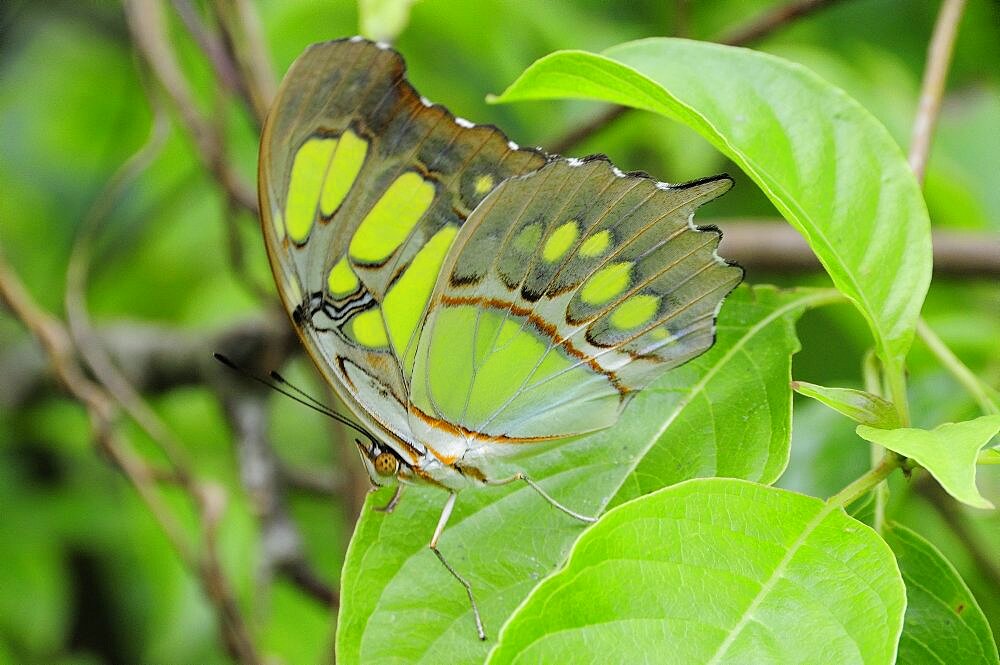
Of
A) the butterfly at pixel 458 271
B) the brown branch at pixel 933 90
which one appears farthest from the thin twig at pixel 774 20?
the butterfly at pixel 458 271

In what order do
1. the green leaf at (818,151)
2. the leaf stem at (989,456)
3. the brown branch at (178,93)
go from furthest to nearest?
the brown branch at (178,93)
the green leaf at (818,151)
the leaf stem at (989,456)

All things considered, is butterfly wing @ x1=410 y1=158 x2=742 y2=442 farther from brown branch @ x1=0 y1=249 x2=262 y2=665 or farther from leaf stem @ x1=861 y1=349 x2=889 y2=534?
brown branch @ x1=0 y1=249 x2=262 y2=665

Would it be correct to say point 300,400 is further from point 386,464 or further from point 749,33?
point 749,33

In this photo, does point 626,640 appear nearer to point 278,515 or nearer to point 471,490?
point 471,490

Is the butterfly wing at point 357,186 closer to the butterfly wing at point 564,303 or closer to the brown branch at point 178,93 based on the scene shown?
the butterfly wing at point 564,303

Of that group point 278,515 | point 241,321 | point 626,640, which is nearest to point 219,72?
point 241,321

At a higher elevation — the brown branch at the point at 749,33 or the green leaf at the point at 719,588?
the brown branch at the point at 749,33

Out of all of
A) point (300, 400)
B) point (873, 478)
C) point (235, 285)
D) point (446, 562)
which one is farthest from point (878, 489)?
point (235, 285)
